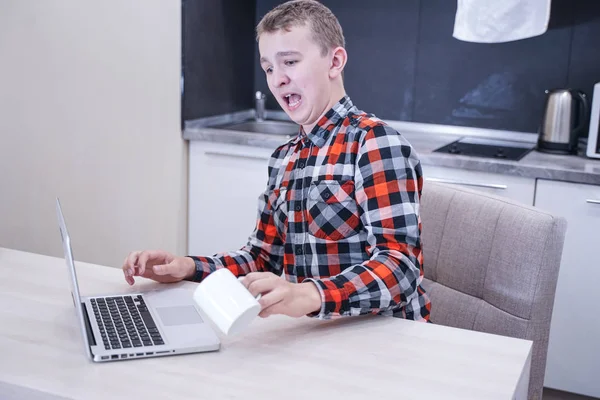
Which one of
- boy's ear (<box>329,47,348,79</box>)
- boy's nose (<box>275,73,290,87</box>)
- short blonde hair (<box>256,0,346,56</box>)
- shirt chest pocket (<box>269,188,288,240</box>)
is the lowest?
shirt chest pocket (<box>269,188,288,240</box>)

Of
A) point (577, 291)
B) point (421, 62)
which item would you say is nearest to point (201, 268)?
point (577, 291)

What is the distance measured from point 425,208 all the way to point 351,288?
497mm

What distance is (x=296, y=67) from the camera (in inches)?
52.6

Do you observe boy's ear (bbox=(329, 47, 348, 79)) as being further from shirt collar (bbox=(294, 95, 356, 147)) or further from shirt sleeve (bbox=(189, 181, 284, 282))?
shirt sleeve (bbox=(189, 181, 284, 282))

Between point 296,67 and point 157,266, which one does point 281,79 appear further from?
point 157,266

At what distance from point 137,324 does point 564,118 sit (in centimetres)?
186

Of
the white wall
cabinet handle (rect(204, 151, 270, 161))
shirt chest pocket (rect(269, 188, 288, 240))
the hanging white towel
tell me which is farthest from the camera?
cabinet handle (rect(204, 151, 270, 161))

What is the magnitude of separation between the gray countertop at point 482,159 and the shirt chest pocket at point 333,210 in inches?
43.7

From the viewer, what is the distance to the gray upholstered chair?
1.39m

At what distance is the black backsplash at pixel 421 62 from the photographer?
8.81ft

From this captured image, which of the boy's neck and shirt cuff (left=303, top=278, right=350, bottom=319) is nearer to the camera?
shirt cuff (left=303, top=278, right=350, bottom=319)

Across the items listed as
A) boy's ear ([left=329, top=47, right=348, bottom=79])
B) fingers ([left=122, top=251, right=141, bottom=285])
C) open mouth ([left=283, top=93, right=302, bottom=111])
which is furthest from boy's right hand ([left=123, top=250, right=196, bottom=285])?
boy's ear ([left=329, top=47, right=348, bottom=79])

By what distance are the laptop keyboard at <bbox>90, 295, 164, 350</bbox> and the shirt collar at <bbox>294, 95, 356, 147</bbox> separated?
46 centimetres

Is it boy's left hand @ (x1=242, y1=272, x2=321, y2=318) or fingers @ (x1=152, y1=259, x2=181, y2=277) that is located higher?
boy's left hand @ (x1=242, y1=272, x2=321, y2=318)
